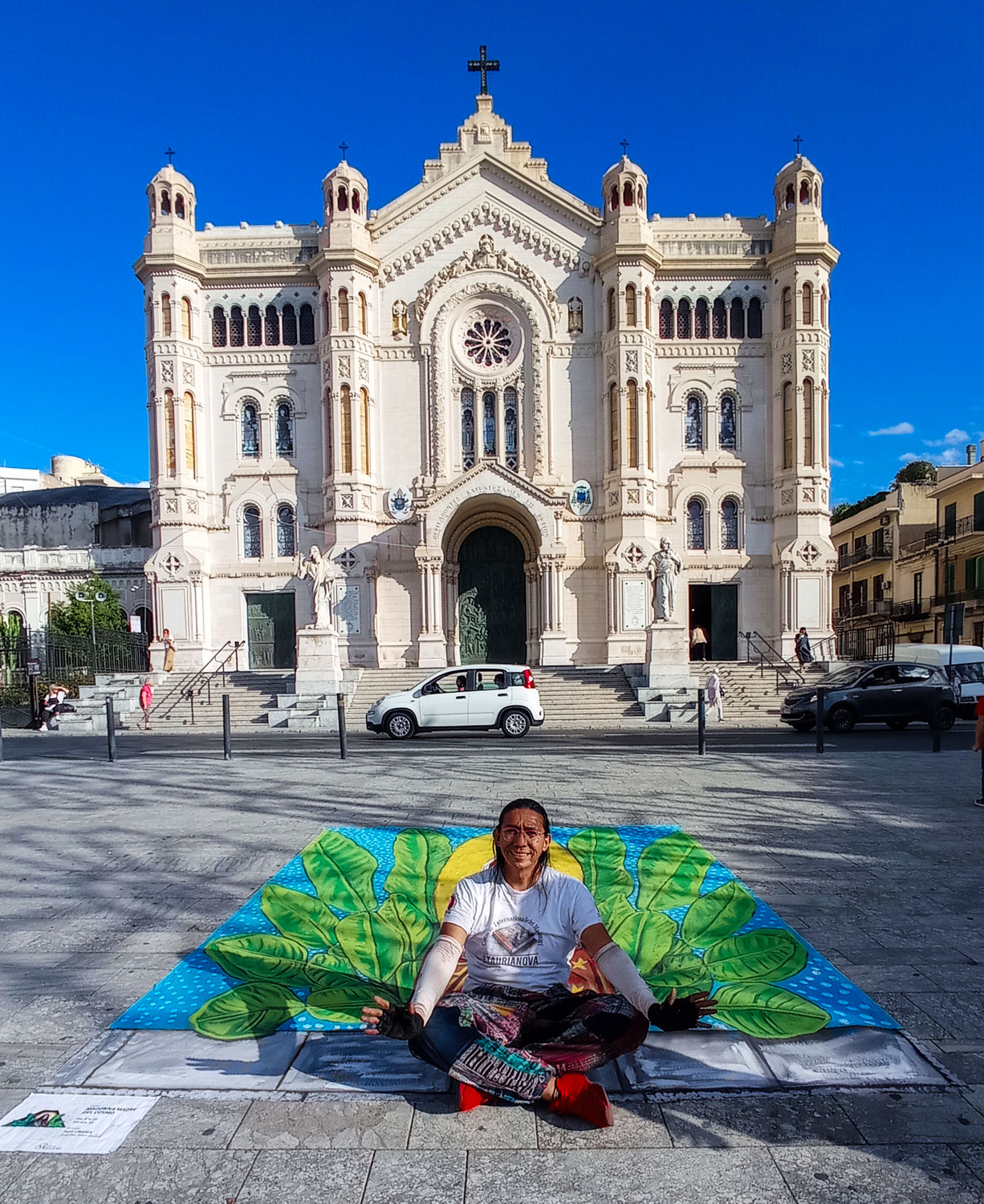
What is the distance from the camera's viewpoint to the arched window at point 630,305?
28.4 meters

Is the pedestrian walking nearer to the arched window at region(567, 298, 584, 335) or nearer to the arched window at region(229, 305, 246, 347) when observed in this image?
the arched window at region(567, 298, 584, 335)

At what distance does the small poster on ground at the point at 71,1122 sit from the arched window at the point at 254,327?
2983 cm

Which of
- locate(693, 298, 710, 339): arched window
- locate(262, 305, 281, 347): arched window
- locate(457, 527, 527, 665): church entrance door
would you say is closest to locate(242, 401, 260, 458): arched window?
locate(262, 305, 281, 347): arched window

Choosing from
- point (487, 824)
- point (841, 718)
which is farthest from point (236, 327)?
point (487, 824)

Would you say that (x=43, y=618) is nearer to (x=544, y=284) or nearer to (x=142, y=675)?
(x=142, y=675)

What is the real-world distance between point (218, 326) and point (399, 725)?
63.2ft

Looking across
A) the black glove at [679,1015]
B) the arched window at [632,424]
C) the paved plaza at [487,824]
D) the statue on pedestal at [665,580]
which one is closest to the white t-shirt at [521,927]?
the paved plaza at [487,824]

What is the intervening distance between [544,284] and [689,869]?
2707 centimetres

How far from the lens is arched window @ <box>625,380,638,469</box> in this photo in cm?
2825

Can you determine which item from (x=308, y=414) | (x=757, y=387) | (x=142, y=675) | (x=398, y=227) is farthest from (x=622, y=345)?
(x=142, y=675)

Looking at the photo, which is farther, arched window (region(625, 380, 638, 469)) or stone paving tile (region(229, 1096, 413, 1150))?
arched window (region(625, 380, 638, 469))

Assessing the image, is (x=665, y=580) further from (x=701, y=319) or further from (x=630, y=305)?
(x=701, y=319)

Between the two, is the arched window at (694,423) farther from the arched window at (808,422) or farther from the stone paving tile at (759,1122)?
the stone paving tile at (759,1122)

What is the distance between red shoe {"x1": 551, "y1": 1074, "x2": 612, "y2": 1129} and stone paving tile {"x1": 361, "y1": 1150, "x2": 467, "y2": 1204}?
1.42 ft
